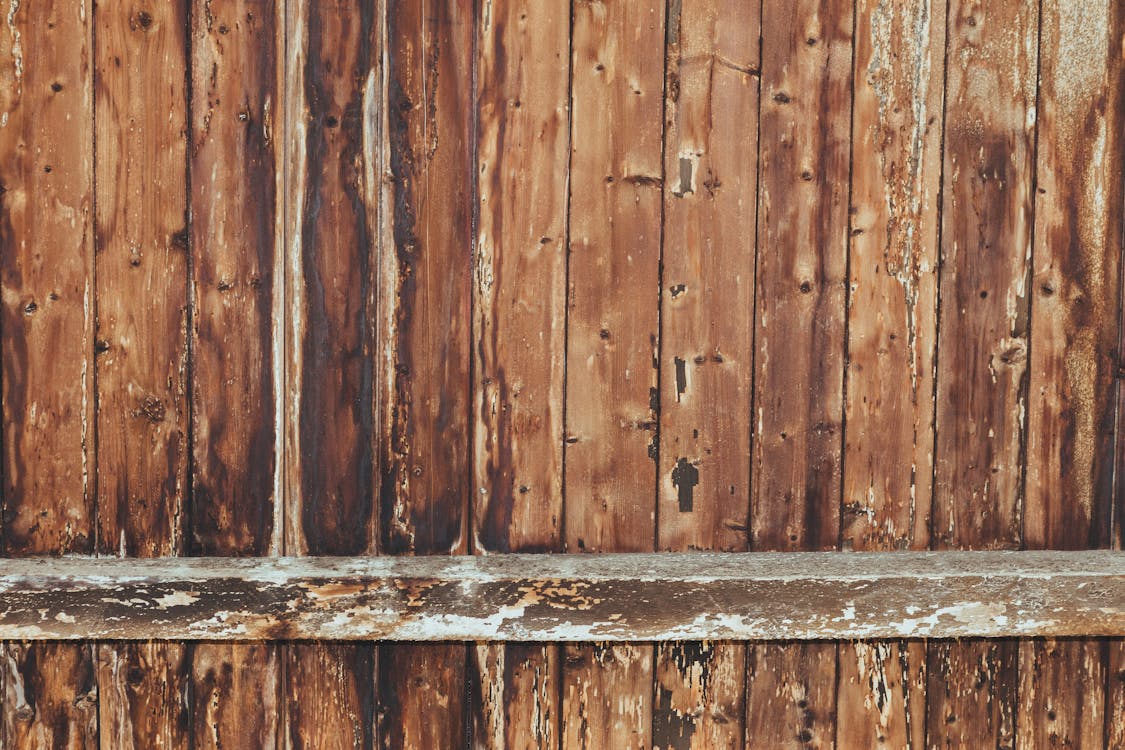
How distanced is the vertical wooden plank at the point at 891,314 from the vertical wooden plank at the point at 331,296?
2.78 feet

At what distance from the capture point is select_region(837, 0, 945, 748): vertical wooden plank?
1.48 m

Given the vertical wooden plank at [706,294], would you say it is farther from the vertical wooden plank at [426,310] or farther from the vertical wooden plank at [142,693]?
the vertical wooden plank at [142,693]

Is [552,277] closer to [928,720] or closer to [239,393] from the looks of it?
[239,393]

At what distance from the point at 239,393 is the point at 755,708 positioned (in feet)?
3.54

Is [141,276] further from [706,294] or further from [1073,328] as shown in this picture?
[1073,328]

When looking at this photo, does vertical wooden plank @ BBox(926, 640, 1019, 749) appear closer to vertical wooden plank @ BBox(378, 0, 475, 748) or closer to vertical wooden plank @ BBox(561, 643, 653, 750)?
vertical wooden plank @ BBox(561, 643, 653, 750)

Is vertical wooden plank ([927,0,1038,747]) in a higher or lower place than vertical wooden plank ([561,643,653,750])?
higher

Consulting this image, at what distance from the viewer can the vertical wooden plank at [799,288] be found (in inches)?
58.4

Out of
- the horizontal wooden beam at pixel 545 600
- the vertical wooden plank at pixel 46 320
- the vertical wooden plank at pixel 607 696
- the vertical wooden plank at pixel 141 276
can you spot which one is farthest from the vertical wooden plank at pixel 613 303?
the vertical wooden plank at pixel 46 320

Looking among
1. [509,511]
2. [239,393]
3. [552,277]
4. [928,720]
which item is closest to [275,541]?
[239,393]

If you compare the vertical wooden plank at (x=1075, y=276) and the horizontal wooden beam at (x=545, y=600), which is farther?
the vertical wooden plank at (x=1075, y=276)

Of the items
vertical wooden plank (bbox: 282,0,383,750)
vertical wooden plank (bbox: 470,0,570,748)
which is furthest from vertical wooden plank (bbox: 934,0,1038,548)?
vertical wooden plank (bbox: 282,0,383,750)

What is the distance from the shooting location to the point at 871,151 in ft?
4.89

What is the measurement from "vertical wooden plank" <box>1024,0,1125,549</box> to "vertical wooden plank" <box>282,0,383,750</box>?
1183mm
